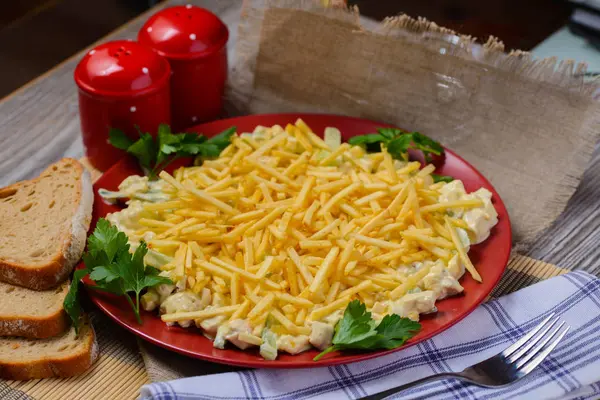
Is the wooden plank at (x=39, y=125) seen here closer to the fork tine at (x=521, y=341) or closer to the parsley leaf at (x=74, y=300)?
the parsley leaf at (x=74, y=300)

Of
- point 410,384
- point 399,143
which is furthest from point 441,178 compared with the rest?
point 410,384

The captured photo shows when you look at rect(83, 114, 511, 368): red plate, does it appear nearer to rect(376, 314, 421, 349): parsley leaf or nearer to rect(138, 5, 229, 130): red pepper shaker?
rect(376, 314, 421, 349): parsley leaf

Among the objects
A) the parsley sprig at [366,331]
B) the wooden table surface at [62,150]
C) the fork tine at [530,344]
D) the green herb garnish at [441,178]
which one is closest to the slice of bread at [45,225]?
the wooden table surface at [62,150]

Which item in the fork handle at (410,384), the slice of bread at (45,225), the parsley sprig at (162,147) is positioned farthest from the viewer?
the parsley sprig at (162,147)

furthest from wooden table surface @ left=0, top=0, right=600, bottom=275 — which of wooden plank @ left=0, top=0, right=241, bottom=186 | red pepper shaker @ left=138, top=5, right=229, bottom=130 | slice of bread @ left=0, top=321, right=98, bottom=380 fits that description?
slice of bread @ left=0, top=321, right=98, bottom=380

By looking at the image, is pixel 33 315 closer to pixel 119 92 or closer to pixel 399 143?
pixel 119 92

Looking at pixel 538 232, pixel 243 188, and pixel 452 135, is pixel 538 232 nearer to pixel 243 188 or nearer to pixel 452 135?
pixel 452 135

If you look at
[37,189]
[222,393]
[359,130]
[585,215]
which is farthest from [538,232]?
[37,189]
